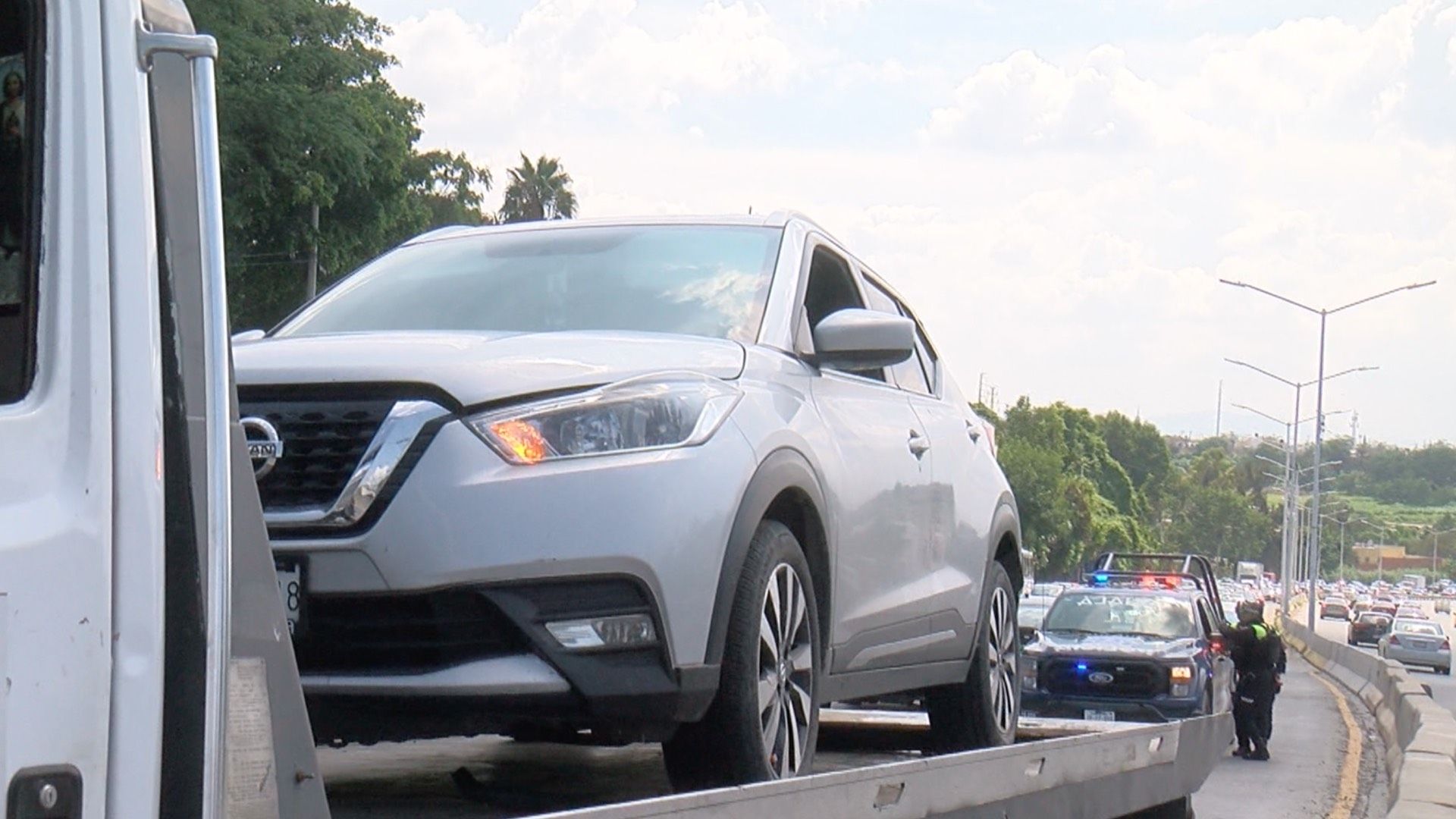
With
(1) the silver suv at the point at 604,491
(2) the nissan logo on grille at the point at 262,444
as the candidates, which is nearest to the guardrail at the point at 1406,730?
(1) the silver suv at the point at 604,491

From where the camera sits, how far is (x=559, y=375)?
386cm

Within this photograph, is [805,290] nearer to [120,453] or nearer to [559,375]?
[559,375]

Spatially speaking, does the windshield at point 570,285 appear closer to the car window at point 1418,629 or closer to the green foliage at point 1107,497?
the green foliage at point 1107,497

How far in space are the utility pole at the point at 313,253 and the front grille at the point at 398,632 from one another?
26.1m

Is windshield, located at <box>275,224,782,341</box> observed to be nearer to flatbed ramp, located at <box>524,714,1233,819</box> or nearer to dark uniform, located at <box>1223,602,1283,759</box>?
flatbed ramp, located at <box>524,714,1233,819</box>

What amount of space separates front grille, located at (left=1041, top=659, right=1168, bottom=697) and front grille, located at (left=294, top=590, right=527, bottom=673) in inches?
604

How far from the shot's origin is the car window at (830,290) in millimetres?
5590

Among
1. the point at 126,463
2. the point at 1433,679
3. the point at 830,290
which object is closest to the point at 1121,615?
the point at 830,290

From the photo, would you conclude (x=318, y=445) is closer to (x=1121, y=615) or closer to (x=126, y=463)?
(x=126, y=463)

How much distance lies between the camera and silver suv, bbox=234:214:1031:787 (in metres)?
3.54

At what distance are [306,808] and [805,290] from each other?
9.98 ft

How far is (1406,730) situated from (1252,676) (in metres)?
1.57

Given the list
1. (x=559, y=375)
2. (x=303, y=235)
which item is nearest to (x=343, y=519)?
(x=559, y=375)

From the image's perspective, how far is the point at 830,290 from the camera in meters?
5.79
